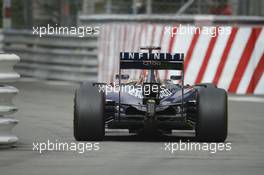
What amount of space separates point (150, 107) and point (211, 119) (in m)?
0.76

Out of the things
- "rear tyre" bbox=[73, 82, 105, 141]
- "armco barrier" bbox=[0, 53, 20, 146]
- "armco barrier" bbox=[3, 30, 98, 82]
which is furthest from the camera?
"armco barrier" bbox=[3, 30, 98, 82]

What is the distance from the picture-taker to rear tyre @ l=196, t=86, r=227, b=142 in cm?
1295

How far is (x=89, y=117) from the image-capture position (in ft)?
42.4

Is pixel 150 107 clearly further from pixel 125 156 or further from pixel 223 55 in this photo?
pixel 223 55

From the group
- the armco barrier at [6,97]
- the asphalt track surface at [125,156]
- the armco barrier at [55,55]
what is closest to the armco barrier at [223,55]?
the armco barrier at [55,55]

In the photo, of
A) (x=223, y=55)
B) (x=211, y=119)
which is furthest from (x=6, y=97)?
(x=223, y=55)

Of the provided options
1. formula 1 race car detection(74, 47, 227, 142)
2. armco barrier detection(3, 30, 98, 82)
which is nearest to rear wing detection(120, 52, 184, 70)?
formula 1 race car detection(74, 47, 227, 142)

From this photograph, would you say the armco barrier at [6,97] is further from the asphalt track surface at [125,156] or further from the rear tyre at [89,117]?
the rear tyre at [89,117]

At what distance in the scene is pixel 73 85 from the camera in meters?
25.2

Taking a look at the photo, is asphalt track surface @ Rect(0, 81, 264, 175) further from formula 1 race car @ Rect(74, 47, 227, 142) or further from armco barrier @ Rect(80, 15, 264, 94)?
armco barrier @ Rect(80, 15, 264, 94)

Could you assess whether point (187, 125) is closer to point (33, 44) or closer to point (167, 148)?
point (167, 148)

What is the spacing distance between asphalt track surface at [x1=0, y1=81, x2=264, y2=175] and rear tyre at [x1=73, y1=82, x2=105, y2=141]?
0.66 ft

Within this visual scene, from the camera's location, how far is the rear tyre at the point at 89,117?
508 inches

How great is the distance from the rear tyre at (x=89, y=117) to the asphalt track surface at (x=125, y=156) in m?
0.20
